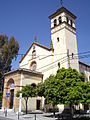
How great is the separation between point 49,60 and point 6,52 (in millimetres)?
14006

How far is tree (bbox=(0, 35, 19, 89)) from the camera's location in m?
40.1

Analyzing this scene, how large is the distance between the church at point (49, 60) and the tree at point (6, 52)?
6.87 metres

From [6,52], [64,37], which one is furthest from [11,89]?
A: [64,37]

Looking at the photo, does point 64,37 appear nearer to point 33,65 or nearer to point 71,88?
point 33,65

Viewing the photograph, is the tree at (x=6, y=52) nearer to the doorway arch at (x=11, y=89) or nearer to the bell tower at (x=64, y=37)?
the doorway arch at (x=11, y=89)

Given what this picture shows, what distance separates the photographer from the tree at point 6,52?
40.1 m

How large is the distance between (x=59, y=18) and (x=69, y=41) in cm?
591

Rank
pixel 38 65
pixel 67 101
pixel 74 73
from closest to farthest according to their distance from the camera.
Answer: pixel 67 101, pixel 74 73, pixel 38 65

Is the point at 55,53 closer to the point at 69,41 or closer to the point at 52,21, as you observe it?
the point at 69,41

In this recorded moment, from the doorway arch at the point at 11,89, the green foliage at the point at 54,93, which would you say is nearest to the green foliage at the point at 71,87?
the green foliage at the point at 54,93

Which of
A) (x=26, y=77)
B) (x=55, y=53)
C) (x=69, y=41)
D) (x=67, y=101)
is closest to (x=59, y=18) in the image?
(x=69, y=41)

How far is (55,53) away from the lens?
104ft

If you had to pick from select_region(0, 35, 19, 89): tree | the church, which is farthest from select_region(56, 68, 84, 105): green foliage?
select_region(0, 35, 19, 89): tree

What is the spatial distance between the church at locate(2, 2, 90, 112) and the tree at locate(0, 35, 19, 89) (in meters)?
6.87
